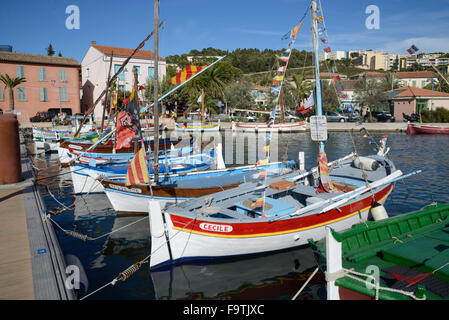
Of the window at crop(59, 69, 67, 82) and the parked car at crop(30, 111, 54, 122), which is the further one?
the window at crop(59, 69, 67, 82)

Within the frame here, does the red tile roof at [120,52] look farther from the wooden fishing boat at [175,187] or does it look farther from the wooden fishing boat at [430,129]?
the wooden fishing boat at [175,187]

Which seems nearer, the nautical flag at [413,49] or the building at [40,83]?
the nautical flag at [413,49]

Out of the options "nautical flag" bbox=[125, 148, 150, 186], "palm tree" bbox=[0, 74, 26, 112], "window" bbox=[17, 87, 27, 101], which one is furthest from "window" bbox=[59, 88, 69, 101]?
"nautical flag" bbox=[125, 148, 150, 186]

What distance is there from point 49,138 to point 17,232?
28.3 meters

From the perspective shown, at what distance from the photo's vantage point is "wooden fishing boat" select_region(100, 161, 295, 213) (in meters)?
14.8

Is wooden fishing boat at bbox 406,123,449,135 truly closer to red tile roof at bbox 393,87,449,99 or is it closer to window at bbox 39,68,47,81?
red tile roof at bbox 393,87,449,99

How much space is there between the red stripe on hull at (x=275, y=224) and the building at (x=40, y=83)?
53692mm

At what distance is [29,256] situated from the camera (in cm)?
913

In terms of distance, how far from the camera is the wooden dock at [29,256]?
7395mm

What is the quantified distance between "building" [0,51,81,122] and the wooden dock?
1912 inches

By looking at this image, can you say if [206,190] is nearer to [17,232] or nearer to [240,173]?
[240,173]

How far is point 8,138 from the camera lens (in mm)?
17188

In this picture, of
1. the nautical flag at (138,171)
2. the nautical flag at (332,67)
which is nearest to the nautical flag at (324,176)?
the nautical flag at (332,67)
